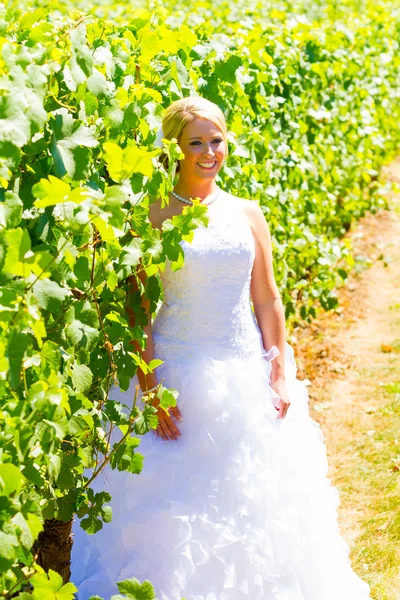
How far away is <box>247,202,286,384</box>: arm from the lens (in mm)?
3635

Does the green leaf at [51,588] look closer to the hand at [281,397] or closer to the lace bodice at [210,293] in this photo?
the lace bodice at [210,293]

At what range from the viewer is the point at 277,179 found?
5707 millimetres

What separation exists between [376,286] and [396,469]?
3.08 meters

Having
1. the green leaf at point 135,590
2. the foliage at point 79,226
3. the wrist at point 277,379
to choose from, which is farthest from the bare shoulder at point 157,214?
the green leaf at point 135,590

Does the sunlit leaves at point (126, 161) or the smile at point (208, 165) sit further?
the smile at point (208, 165)

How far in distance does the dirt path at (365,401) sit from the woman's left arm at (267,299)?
106 cm

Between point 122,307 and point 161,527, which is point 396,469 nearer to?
point 161,527

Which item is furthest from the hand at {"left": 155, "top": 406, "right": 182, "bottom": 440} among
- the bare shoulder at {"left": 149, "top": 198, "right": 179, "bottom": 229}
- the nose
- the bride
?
the nose

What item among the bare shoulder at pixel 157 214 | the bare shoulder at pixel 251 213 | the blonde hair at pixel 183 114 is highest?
the blonde hair at pixel 183 114

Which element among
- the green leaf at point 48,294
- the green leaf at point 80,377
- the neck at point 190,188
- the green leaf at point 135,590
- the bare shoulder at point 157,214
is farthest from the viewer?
the neck at point 190,188

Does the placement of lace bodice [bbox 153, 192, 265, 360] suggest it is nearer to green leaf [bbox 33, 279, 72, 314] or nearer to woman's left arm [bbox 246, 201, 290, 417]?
woman's left arm [bbox 246, 201, 290, 417]

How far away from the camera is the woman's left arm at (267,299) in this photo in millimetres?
3635

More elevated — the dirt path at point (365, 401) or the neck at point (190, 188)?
the neck at point (190, 188)

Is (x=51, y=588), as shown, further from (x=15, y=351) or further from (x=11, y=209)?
(x=11, y=209)
